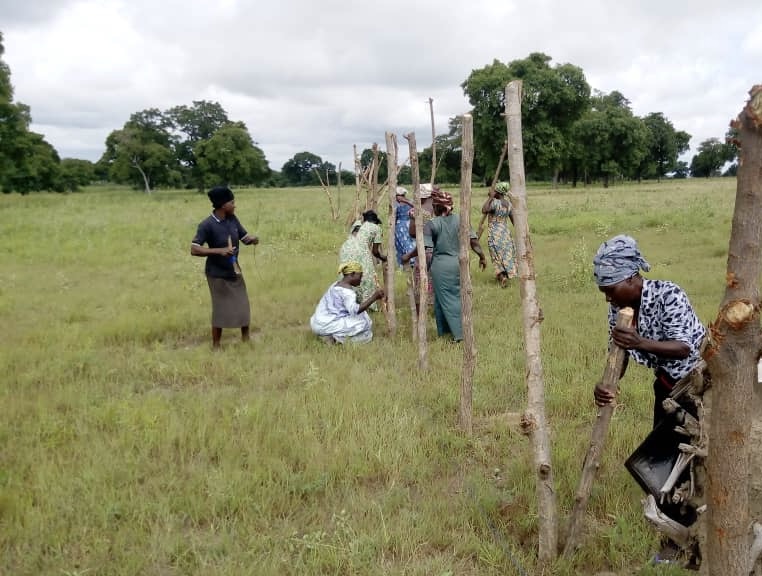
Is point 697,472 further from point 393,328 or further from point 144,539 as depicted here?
point 393,328

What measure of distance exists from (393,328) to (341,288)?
0.72m

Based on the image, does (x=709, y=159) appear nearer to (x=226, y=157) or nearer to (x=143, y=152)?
(x=226, y=157)

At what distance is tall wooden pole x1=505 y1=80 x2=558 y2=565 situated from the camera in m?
2.75

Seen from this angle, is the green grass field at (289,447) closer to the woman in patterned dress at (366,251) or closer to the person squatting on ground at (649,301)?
the woman in patterned dress at (366,251)

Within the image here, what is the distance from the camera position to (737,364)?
5.56 ft

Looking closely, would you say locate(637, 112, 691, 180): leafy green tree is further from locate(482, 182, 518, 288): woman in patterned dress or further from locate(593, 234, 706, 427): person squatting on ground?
locate(593, 234, 706, 427): person squatting on ground

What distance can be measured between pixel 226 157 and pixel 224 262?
138ft

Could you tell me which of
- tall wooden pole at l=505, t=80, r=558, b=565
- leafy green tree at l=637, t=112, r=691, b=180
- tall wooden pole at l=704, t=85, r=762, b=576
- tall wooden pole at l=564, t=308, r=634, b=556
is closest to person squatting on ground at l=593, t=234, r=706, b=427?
tall wooden pole at l=564, t=308, r=634, b=556

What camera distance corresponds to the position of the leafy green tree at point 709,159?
71562 millimetres

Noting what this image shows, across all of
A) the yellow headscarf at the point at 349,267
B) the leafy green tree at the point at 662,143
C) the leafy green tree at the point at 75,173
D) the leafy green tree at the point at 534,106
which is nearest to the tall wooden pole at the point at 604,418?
the yellow headscarf at the point at 349,267

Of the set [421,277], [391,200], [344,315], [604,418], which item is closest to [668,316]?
[604,418]

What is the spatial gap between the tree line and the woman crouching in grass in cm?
1648

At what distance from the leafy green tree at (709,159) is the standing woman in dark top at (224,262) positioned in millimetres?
76179

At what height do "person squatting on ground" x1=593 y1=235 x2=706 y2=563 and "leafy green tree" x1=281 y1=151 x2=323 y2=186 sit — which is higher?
"leafy green tree" x1=281 y1=151 x2=323 y2=186
